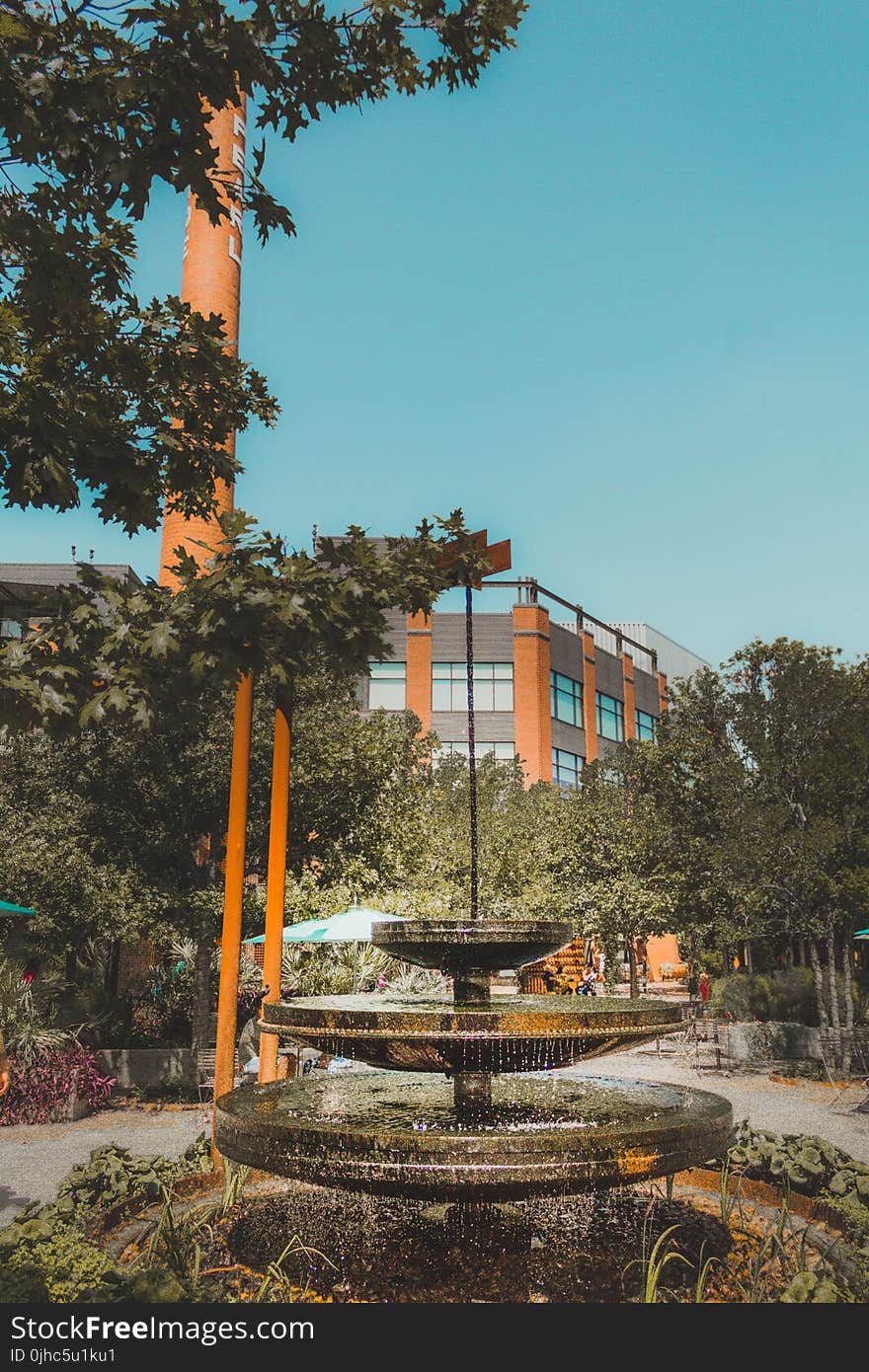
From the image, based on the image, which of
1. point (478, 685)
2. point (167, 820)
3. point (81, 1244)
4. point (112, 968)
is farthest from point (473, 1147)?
point (478, 685)

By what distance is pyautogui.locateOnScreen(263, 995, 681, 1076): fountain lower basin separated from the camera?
171 inches

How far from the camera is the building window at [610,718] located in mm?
55219

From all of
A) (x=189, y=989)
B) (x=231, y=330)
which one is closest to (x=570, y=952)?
(x=189, y=989)

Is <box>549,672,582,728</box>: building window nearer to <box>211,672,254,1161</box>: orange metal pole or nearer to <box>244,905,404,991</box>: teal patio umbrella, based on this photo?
<box>244,905,404,991</box>: teal patio umbrella

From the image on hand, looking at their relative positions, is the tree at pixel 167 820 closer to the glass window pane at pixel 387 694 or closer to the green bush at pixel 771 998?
the green bush at pixel 771 998

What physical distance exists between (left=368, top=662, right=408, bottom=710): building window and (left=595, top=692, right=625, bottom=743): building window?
1263cm

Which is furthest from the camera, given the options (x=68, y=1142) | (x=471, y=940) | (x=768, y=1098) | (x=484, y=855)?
(x=484, y=855)

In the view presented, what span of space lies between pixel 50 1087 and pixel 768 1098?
10.5m

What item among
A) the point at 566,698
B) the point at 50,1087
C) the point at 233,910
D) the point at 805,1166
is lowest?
the point at 50,1087

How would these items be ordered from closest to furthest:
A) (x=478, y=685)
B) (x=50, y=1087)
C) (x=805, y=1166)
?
(x=805, y=1166) → (x=50, y=1087) → (x=478, y=685)

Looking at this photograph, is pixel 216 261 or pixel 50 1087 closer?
pixel 50 1087

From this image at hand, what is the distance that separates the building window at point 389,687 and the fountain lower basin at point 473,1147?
42619mm

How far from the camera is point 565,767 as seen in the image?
50125 mm

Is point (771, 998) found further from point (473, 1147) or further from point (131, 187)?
point (131, 187)
